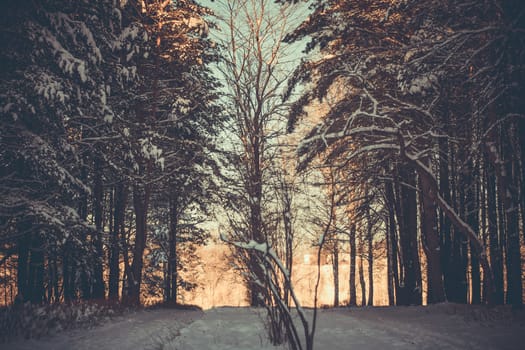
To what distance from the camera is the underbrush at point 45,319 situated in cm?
599

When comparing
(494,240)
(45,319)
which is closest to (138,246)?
(45,319)

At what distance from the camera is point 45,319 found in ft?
22.9

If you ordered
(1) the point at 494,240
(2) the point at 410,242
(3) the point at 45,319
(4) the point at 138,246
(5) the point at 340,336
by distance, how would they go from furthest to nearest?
(2) the point at 410,242, (4) the point at 138,246, (1) the point at 494,240, (3) the point at 45,319, (5) the point at 340,336

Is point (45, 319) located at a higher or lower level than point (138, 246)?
lower

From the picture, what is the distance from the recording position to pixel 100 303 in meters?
10.2

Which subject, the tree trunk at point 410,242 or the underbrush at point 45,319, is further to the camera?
the tree trunk at point 410,242

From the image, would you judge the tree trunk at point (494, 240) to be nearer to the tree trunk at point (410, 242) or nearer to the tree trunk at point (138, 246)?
the tree trunk at point (410, 242)

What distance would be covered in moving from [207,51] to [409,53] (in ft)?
30.0

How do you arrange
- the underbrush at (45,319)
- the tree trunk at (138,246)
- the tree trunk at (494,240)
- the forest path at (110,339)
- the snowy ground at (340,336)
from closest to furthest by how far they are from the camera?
the snowy ground at (340,336)
the forest path at (110,339)
the underbrush at (45,319)
the tree trunk at (494,240)
the tree trunk at (138,246)

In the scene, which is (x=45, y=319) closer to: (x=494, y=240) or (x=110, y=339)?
(x=110, y=339)

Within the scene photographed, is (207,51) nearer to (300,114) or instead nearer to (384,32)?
(300,114)

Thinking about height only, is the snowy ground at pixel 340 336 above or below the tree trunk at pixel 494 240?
below

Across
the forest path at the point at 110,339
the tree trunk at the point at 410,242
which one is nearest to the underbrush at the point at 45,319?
the forest path at the point at 110,339

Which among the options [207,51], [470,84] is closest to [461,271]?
[470,84]
